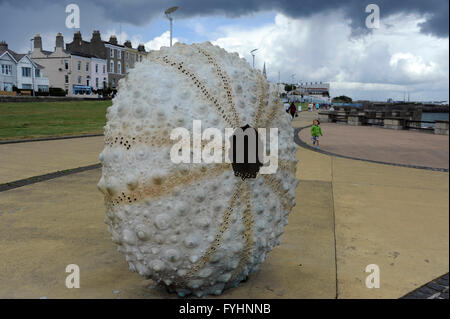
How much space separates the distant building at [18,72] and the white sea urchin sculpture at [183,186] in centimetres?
6134

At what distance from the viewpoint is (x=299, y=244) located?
5.37 meters

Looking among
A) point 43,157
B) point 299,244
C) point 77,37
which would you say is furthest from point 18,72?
point 299,244

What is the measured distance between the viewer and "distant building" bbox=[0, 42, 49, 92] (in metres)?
56.5

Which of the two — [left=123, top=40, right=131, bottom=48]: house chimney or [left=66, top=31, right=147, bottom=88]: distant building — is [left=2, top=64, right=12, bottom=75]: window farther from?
[left=123, top=40, right=131, bottom=48]: house chimney

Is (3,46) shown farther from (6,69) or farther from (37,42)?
(37,42)

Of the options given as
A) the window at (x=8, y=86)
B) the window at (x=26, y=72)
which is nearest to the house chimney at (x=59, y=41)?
the window at (x=26, y=72)

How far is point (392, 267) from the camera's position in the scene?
15.4ft

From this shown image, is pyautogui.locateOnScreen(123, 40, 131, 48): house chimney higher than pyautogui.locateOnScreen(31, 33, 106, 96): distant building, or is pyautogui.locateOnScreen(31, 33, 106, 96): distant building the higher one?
pyautogui.locateOnScreen(123, 40, 131, 48): house chimney

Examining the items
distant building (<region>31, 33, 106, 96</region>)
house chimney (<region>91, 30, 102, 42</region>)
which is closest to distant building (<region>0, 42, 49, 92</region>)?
distant building (<region>31, 33, 106, 96</region>)

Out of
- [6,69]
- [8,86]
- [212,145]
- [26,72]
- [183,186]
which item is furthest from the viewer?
[26,72]

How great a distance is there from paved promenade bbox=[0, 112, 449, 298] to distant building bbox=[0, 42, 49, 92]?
56.1 metres

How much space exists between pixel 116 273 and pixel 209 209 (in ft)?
5.41

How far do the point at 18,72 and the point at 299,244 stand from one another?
63.9m

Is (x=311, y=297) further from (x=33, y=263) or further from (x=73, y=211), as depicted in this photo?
(x=73, y=211)
